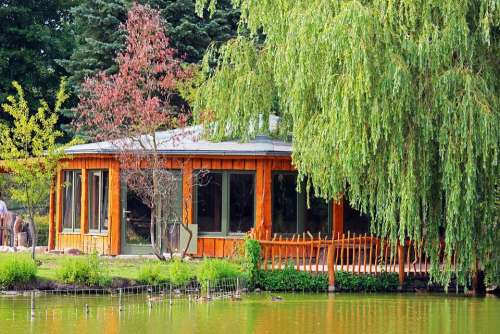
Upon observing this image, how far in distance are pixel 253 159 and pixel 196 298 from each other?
5898mm

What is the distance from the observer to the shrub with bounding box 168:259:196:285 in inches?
835

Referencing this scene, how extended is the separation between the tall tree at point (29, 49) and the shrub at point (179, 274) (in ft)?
66.2

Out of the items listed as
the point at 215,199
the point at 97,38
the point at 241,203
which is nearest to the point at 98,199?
the point at 215,199

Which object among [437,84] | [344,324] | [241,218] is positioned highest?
[437,84]

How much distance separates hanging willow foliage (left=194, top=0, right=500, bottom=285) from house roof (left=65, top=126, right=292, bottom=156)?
17.7 feet

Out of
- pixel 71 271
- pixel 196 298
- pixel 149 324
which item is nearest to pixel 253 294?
pixel 196 298

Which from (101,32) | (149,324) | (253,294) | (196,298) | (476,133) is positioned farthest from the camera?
(101,32)

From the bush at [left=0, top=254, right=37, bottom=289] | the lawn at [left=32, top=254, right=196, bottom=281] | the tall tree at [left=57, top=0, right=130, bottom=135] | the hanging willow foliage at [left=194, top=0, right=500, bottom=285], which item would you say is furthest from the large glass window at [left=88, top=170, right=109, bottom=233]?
the tall tree at [left=57, top=0, right=130, bottom=135]

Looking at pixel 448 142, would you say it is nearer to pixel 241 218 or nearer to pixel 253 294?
pixel 253 294

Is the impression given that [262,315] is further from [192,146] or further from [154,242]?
[192,146]

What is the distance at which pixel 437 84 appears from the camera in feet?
61.2

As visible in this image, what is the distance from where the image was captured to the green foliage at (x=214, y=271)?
21203 mm

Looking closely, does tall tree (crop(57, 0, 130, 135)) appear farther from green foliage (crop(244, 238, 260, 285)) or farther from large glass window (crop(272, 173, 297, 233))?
green foliage (crop(244, 238, 260, 285))

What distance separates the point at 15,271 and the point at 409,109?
7741 millimetres
